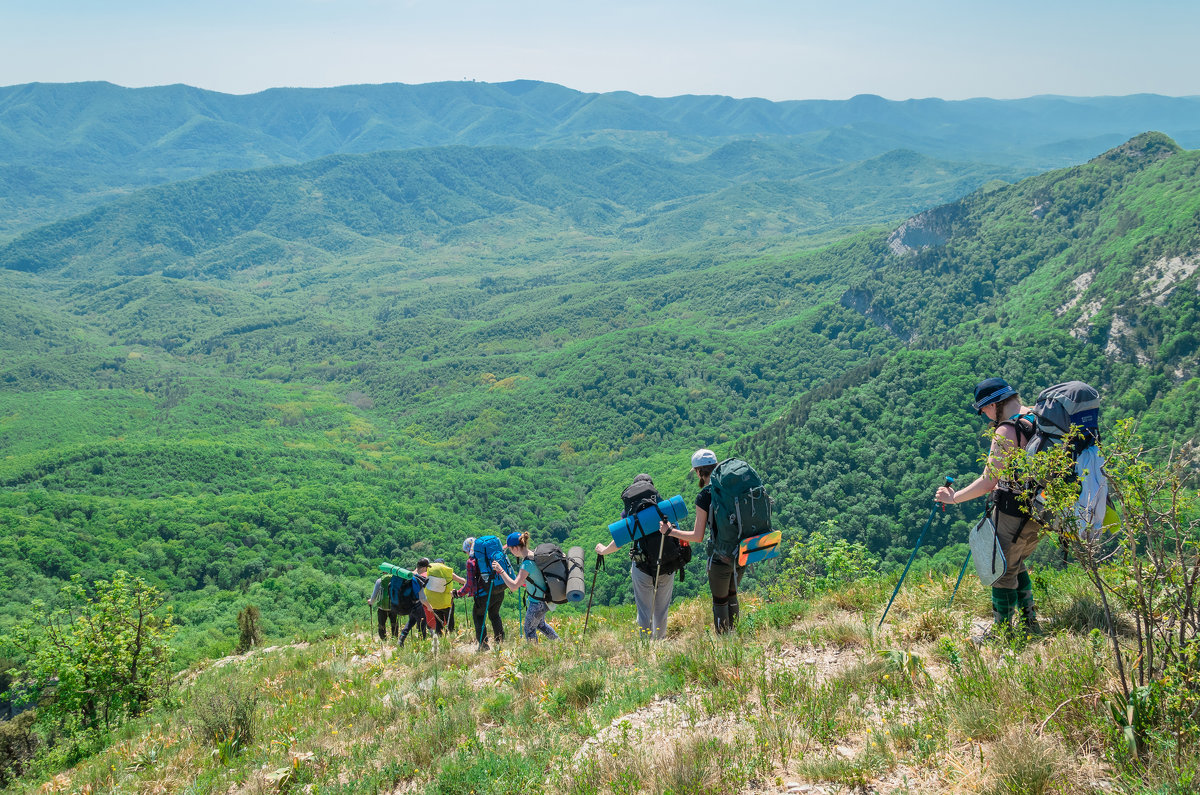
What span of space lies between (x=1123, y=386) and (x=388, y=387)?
146m

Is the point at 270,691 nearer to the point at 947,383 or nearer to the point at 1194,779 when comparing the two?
the point at 1194,779

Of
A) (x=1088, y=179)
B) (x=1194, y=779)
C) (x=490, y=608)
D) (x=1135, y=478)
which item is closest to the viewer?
(x=1194, y=779)

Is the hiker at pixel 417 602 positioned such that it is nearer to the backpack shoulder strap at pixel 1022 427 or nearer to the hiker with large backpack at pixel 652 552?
the hiker with large backpack at pixel 652 552

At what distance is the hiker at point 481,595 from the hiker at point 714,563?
338cm

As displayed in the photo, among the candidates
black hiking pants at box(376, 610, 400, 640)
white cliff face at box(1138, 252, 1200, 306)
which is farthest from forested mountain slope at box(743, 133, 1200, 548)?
black hiking pants at box(376, 610, 400, 640)

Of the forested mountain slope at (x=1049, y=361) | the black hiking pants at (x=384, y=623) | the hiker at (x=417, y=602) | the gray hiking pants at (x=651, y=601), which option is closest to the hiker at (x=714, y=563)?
the gray hiking pants at (x=651, y=601)

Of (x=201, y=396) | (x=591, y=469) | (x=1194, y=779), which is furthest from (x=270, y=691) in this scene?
(x=201, y=396)

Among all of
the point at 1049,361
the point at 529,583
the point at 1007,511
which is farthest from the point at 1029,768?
the point at 1049,361

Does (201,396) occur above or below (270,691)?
above

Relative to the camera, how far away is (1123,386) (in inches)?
2729

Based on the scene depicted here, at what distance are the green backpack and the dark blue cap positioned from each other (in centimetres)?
225

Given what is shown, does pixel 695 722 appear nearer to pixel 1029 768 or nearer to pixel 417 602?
pixel 1029 768

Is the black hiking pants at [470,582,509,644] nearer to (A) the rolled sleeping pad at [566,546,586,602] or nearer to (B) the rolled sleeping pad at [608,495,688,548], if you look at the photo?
(A) the rolled sleeping pad at [566,546,586,602]

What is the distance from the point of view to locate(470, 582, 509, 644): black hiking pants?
9930 millimetres
